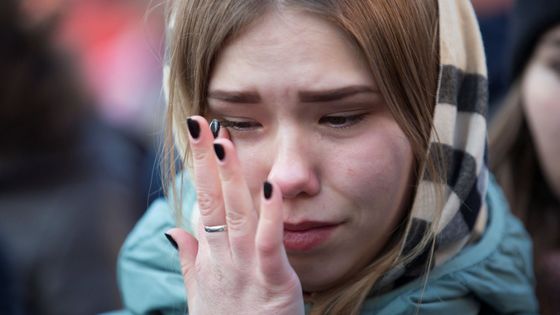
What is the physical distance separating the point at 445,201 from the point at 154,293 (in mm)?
693

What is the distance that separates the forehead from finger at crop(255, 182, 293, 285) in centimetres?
25

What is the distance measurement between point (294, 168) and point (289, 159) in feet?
0.07

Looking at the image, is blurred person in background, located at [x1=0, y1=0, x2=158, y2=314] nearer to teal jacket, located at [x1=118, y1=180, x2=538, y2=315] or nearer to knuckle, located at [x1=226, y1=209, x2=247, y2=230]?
teal jacket, located at [x1=118, y1=180, x2=538, y2=315]

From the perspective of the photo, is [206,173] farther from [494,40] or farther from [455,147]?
[494,40]

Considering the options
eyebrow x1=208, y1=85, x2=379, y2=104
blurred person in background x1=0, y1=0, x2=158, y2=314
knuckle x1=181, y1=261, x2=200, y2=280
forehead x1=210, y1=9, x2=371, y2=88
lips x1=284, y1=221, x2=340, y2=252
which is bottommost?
blurred person in background x1=0, y1=0, x2=158, y2=314

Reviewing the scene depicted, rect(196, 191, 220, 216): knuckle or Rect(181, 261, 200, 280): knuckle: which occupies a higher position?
Rect(196, 191, 220, 216): knuckle

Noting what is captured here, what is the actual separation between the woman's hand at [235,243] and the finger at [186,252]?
44 mm

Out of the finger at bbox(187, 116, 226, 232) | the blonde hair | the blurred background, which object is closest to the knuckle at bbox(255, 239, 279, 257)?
the finger at bbox(187, 116, 226, 232)

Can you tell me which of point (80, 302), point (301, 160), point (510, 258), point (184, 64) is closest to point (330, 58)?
point (301, 160)

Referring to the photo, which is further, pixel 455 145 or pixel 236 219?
pixel 455 145

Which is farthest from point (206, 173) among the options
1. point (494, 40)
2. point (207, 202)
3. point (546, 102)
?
point (494, 40)

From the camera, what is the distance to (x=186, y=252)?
1.83 metres

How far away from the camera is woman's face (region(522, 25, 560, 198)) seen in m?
2.79

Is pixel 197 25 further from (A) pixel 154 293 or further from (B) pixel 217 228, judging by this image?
(A) pixel 154 293
